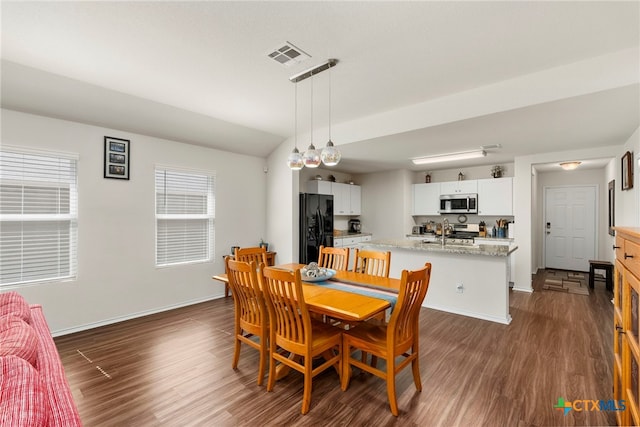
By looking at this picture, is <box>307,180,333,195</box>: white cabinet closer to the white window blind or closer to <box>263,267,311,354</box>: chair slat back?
the white window blind

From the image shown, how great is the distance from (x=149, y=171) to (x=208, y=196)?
0.93m

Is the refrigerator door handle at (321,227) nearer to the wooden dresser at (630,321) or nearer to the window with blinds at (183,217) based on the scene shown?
the window with blinds at (183,217)

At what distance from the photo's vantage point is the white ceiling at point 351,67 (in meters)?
1.94

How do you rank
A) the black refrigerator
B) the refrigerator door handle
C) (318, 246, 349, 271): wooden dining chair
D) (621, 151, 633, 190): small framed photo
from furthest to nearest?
the refrigerator door handle
the black refrigerator
(621, 151, 633, 190): small framed photo
(318, 246, 349, 271): wooden dining chair

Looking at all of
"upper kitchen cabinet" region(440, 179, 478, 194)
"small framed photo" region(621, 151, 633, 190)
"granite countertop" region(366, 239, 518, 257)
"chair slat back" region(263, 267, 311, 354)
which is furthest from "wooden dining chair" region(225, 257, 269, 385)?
"upper kitchen cabinet" region(440, 179, 478, 194)

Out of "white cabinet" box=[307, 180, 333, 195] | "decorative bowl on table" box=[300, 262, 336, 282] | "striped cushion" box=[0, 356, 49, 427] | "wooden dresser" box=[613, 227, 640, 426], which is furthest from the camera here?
"white cabinet" box=[307, 180, 333, 195]

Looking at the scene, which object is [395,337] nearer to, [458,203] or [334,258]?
[334,258]

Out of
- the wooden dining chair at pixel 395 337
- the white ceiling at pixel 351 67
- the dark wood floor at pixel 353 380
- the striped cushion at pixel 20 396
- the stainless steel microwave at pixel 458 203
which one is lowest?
the dark wood floor at pixel 353 380

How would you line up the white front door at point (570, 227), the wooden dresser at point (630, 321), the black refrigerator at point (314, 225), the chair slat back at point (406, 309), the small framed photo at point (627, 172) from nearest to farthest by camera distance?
the wooden dresser at point (630, 321), the chair slat back at point (406, 309), the small framed photo at point (627, 172), the black refrigerator at point (314, 225), the white front door at point (570, 227)

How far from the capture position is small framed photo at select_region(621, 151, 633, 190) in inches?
140

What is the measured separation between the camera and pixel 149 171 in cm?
402

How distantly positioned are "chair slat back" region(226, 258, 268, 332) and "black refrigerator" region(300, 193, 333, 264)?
2.53 m

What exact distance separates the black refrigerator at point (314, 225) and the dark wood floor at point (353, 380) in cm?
189

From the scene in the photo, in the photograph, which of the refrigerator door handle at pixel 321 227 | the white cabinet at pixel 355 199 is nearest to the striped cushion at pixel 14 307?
the refrigerator door handle at pixel 321 227
